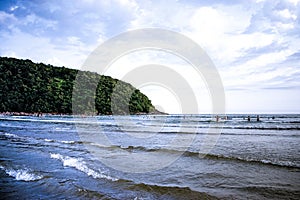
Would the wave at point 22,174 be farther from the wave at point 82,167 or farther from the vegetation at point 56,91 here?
the vegetation at point 56,91

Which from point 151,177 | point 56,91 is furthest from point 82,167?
point 56,91

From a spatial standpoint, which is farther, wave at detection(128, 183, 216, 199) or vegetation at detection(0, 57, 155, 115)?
vegetation at detection(0, 57, 155, 115)

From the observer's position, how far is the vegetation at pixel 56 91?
78938 millimetres

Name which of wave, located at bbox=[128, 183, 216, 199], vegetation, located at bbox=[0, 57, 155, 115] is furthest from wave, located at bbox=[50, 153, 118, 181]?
vegetation, located at bbox=[0, 57, 155, 115]

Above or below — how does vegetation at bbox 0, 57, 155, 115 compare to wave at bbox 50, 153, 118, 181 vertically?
above

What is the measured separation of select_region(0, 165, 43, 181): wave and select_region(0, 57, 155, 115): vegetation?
260ft

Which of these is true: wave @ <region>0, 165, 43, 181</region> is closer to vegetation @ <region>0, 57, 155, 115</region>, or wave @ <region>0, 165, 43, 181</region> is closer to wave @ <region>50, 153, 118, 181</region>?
wave @ <region>50, 153, 118, 181</region>

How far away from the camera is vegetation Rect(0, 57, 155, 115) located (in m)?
78.9

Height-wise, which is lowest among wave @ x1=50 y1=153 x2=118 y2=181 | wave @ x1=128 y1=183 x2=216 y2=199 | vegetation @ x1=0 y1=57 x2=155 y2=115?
wave @ x1=50 y1=153 x2=118 y2=181

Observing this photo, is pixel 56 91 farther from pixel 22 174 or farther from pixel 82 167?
pixel 22 174

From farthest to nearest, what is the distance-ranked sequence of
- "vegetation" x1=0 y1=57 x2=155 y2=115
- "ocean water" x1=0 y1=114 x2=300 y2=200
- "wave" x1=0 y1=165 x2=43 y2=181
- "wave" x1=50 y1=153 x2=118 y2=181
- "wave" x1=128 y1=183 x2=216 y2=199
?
1. "vegetation" x1=0 y1=57 x2=155 y2=115
2. "wave" x1=50 y1=153 x2=118 y2=181
3. "wave" x1=0 y1=165 x2=43 y2=181
4. "ocean water" x1=0 y1=114 x2=300 y2=200
5. "wave" x1=128 y1=183 x2=216 y2=199

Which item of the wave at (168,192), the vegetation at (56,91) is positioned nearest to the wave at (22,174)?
the wave at (168,192)

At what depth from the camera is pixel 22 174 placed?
6.75 meters

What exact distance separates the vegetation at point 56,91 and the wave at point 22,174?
260 ft
